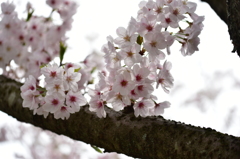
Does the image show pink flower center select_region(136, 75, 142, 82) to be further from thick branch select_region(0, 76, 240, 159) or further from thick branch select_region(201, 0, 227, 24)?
thick branch select_region(201, 0, 227, 24)

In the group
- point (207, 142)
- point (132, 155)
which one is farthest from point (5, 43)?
point (207, 142)

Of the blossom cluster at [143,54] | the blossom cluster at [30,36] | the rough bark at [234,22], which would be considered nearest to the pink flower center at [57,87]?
the blossom cluster at [143,54]

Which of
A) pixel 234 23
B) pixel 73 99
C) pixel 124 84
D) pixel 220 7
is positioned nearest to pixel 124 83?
pixel 124 84

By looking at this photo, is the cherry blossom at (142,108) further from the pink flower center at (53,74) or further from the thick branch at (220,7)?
the thick branch at (220,7)

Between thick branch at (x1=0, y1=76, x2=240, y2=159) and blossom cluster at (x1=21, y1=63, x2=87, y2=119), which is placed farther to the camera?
blossom cluster at (x1=21, y1=63, x2=87, y2=119)

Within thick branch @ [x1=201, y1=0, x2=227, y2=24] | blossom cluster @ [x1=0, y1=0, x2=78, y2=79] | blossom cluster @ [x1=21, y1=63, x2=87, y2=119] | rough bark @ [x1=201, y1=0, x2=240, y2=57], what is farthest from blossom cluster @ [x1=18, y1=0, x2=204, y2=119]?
blossom cluster @ [x1=0, y1=0, x2=78, y2=79]
